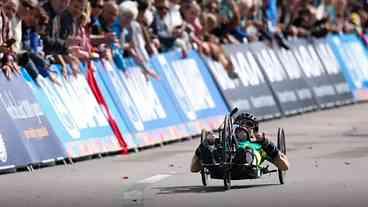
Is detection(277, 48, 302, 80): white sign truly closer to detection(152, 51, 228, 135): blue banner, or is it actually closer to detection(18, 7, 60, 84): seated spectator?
detection(152, 51, 228, 135): blue banner

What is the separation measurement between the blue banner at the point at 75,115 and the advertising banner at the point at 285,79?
9398 mm

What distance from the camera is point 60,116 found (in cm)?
1977

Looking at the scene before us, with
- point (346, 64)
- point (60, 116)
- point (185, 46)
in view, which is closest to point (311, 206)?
point (60, 116)

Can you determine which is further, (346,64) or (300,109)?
(346,64)

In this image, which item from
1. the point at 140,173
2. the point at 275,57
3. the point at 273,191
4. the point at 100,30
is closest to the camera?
the point at 273,191

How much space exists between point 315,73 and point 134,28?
10362 mm

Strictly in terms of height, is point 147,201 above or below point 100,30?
below

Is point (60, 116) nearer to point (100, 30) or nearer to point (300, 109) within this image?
point (100, 30)

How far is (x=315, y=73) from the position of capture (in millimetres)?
33062

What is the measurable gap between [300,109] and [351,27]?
686 cm

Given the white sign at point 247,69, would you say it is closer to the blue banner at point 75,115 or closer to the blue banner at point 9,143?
the blue banner at point 75,115

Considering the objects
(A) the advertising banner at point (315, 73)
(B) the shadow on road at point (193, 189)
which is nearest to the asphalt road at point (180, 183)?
(B) the shadow on road at point (193, 189)

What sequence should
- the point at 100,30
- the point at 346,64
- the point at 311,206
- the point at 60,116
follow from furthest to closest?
the point at 346,64, the point at 100,30, the point at 60,116, the point at 311,206

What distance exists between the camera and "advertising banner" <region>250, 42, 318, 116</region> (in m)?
30.3
